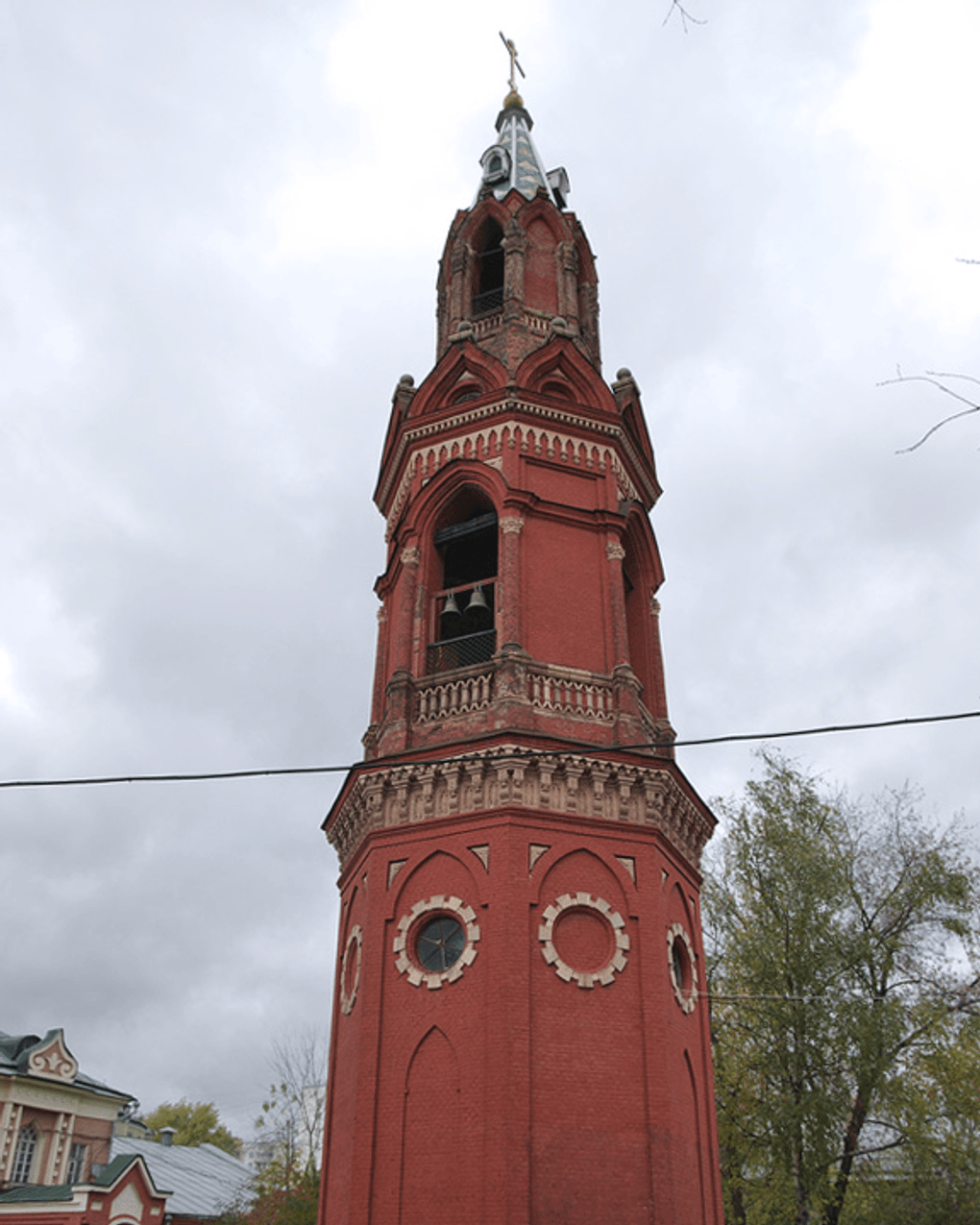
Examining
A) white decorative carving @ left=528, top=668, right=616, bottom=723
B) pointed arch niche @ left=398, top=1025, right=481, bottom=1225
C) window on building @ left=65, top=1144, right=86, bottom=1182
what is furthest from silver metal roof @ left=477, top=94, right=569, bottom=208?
window on building @ left=65, top=1144, right=86, bottom=1182

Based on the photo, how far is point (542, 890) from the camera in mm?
14172

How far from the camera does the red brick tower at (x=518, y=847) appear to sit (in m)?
12.8

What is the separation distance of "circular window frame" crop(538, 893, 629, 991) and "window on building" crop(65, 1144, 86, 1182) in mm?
21470

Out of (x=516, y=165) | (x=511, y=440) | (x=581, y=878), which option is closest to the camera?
(x=581, y=878)

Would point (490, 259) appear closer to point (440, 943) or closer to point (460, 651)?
point (460, 651)

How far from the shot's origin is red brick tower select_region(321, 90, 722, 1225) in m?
12.8

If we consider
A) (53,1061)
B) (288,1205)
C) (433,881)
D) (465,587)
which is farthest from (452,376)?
(53,1061)

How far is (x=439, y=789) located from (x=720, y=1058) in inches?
437

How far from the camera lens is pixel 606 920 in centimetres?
1430

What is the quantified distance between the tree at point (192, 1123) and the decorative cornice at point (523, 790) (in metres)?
52.5

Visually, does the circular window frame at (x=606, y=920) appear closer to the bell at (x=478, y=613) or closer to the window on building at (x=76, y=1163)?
the bell at (x=478, y=613)

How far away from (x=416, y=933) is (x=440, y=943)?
44 cm

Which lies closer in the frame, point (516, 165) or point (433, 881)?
point (433, 881)

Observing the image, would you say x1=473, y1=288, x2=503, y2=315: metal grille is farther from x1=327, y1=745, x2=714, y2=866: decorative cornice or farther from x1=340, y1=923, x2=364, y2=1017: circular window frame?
x1=340, y1=923, x2=364, y2=1017: circular window frame
